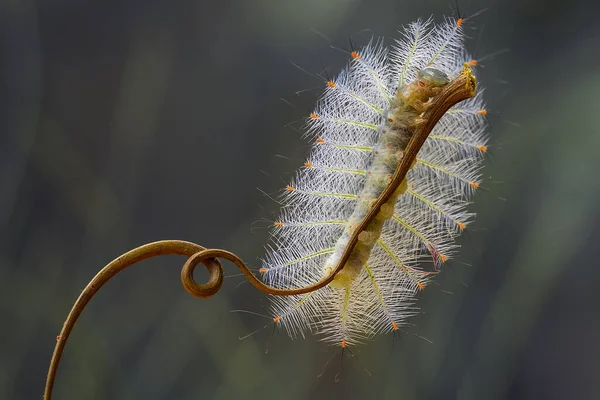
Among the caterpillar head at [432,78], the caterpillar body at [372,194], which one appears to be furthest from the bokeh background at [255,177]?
the caterpillar head at [432,78]

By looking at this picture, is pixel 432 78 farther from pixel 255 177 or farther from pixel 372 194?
pixel 255 177

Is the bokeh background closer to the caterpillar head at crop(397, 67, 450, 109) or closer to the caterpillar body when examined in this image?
the caterpillar body

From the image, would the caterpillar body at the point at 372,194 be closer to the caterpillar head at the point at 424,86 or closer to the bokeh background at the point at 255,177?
the caterpillar head at the point at 424,86

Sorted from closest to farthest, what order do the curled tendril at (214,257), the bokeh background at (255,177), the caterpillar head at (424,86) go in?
the curled tendril at (214,257)
the caterpillar head at (424,86)
the bokeh background at (255,177)

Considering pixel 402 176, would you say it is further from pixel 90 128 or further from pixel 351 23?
pixel 90 128

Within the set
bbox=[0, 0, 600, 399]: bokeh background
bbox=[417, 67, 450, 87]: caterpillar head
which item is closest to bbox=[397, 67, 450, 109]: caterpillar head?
bbox=[417, 67, 450, 87]: caterpillar head

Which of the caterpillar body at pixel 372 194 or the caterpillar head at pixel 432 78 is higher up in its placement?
the caterpillar head at pixel 432 78

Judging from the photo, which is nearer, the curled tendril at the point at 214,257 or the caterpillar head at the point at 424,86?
the curled tendril at the point at 214,257
